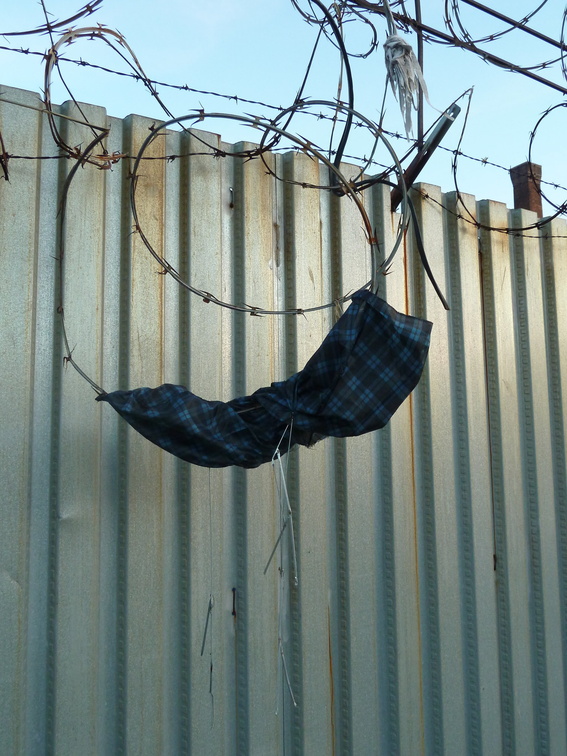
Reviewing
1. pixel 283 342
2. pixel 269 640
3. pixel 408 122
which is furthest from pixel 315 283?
pixel 269 640

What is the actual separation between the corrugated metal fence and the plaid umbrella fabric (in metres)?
0.48

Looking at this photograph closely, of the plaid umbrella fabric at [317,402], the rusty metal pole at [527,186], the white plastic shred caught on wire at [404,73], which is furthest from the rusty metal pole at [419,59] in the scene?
the plaid umbrella fabric at [317,402]

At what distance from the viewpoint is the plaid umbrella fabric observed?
2.73 m

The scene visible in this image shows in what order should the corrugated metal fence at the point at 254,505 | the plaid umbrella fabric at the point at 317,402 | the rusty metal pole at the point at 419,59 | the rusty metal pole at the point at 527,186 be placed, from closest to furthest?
the plaid umbrella fabric at the point at 317,402 < the corrugated metal fence at the point at 254,505 < the rusty metal pole at the point at 419,59 < the rusty metal pole at the point at 527,186

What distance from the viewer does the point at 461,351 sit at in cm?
414

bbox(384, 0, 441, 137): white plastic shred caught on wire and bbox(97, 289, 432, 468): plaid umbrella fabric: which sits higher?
bbox(384, 0, 441, 137): white plastic shred caught on wire

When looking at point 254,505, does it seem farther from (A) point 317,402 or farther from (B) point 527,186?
(B) point 527,186

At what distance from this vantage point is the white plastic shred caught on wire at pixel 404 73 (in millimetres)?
3305

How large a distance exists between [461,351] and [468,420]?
378mm

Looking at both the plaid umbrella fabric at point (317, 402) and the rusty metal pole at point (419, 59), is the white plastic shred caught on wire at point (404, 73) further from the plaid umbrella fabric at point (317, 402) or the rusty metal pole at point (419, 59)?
the plaid umbrella fabric at point (317, 402)

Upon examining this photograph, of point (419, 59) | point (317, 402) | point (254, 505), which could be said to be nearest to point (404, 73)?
point (419, 59)

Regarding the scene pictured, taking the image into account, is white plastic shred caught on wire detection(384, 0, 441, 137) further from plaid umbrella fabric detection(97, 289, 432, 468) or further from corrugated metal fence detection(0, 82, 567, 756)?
plaid umbrella fabric detection(97, 289, 432, 468)

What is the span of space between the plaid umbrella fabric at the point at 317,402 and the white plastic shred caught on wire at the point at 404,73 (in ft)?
3.42

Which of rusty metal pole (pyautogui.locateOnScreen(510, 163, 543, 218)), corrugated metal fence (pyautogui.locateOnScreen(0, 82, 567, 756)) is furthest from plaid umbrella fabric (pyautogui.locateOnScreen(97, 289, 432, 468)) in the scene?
rusty metal pole (pyautogui.locateOnScreen(510, 163, 543, 218))
